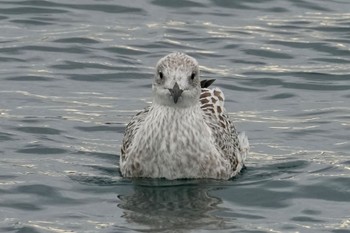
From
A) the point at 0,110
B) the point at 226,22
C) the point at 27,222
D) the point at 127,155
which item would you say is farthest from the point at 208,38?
the point at 27,222

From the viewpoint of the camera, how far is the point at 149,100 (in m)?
18.7

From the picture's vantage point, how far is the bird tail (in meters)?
16.1

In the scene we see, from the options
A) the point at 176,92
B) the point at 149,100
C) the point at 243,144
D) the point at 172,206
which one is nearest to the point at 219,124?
the point at 243,144

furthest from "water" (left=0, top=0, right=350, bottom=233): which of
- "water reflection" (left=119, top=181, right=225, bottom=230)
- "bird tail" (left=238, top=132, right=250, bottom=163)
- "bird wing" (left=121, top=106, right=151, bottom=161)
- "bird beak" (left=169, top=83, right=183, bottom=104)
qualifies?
"bird beak" (left=169, top=83, right=183, bottom=104)

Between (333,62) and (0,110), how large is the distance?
535 cm

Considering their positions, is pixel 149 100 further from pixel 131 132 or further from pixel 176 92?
pixel 176 92

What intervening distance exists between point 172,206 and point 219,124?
2180 millimetres

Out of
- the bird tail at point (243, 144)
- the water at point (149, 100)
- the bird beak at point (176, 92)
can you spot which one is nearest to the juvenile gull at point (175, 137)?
the bird beak at point (176, 92)

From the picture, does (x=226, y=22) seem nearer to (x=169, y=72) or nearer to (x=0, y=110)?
(x=0, y=110)

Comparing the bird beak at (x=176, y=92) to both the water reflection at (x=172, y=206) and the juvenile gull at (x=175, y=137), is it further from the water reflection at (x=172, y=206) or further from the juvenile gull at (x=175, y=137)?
the water reflection at (x=172, y=206)

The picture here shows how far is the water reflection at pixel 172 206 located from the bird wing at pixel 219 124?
A: 2.69 ft

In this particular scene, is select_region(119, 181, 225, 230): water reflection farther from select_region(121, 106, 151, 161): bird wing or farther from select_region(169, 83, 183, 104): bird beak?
select_region(169, 83, 183, 104): bird beak

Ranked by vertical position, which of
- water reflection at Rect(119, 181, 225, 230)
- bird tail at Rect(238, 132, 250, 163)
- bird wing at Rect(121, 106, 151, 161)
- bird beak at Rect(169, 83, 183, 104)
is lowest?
water reflection at Rect(119, 181, 225, 230)

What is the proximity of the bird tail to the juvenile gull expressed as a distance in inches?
23.7
